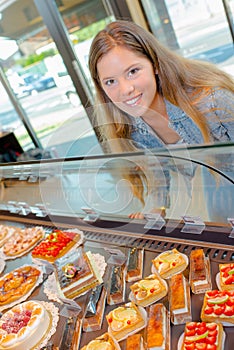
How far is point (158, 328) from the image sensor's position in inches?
51.6

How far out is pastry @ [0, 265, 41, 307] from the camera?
2051mm

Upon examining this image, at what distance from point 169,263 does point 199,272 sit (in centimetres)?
15

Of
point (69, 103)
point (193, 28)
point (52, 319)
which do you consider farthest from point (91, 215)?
point (69, 103)

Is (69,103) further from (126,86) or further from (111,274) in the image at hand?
(111,274)

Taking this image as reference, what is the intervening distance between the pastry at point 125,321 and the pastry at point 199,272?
0.82 feet

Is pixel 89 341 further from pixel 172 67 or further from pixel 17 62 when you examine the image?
pixel 17 62

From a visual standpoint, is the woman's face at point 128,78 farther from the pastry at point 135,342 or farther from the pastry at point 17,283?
the pastry at point 17,283

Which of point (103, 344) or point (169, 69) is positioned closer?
point (103, 344)

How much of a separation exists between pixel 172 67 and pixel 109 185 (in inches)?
31.9

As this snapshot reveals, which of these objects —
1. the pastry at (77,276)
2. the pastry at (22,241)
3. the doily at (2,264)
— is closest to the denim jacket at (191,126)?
the pastry at (77,276)

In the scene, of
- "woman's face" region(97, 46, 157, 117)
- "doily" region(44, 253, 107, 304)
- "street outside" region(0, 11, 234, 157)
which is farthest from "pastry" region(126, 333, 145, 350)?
"street outside" region(0, 11, 234, 157)

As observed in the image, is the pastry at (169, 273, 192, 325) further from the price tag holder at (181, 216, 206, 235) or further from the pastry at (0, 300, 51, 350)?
the pastry at (0, 300, 51, 350)

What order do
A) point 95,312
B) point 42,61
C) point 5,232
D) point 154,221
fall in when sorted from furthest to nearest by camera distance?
1. point 42,61
2. point 5,232
3. point 154,221
4. point 95,312

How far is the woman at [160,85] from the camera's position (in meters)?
1.68
